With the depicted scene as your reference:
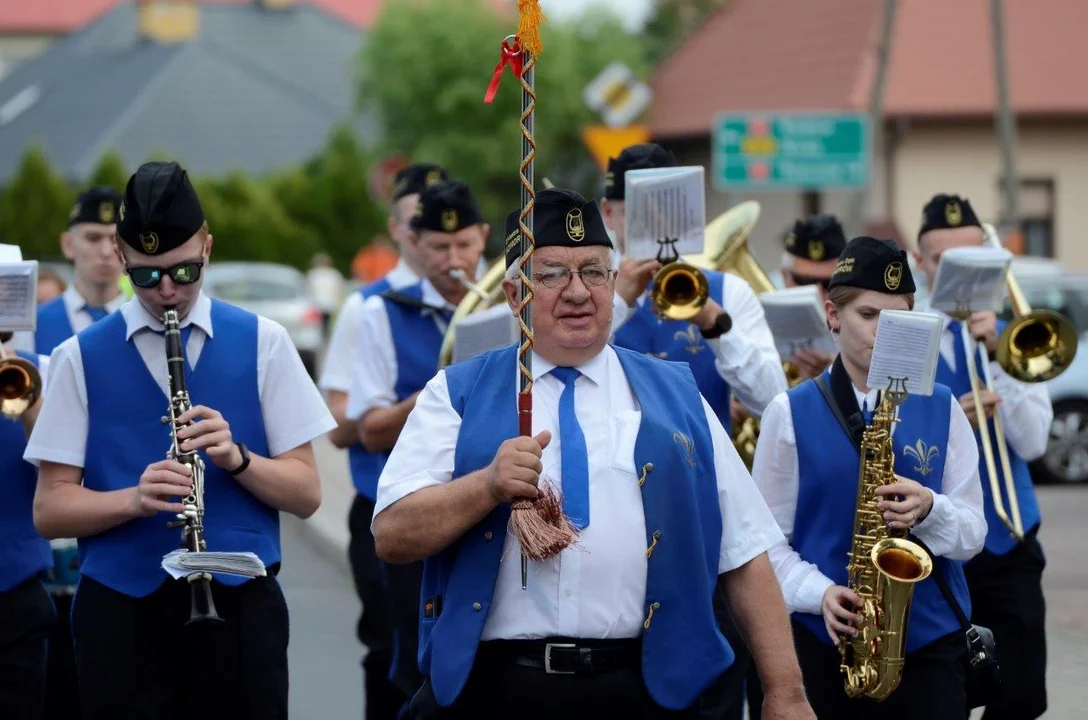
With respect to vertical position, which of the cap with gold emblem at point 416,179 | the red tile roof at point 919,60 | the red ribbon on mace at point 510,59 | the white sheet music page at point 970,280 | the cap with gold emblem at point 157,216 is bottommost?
the white sheet music page at point 970,280

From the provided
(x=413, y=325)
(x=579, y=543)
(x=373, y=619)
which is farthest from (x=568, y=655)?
(x=373, y=619)

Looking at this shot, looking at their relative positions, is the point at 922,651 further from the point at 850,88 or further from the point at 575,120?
the point at 575,120

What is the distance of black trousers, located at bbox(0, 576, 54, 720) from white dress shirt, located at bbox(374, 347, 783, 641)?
2.19 metres

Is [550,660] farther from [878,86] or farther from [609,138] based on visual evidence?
[878,86]

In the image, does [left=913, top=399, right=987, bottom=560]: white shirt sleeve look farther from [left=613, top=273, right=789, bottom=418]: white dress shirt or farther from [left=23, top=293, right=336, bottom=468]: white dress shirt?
[left=23, top=293, right=336, bottom=468]: white dress shirt

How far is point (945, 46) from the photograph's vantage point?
3216 centimetres

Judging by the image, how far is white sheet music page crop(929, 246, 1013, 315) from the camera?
654 cm

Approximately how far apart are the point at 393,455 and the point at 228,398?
3.81 feet

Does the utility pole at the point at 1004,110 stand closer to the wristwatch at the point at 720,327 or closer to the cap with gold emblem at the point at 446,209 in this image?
the cap with gold emblem at the point at 446,209

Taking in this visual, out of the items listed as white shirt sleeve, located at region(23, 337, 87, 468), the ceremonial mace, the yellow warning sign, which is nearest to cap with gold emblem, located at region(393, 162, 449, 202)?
white shirt sleeve, located at region(23, 337, 87, 468)

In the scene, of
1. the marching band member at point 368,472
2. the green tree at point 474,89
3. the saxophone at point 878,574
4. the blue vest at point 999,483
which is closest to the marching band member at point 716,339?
the blue vest at point 999,483

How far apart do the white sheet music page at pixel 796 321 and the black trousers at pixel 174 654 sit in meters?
2.49

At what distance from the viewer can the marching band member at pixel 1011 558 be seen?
6672mm

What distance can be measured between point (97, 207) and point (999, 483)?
3824mm
